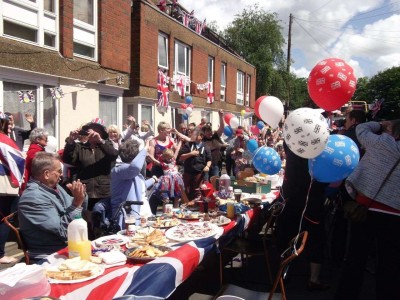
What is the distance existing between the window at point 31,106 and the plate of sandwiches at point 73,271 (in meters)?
6.54

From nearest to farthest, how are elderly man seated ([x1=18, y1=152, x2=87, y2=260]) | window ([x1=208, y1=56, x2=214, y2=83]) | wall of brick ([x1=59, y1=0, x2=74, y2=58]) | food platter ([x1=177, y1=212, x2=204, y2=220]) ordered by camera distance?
elderly man seated ([x1=18, y1=152, x2=87, y2=260]) < food platter ([x1=177, y1=212, x2=204, y2=220]) < wall of brick ([x1=59, y1=0, x2=74, y2=58]) < window ([x1=208, y1=56, x2=214, y2=83])

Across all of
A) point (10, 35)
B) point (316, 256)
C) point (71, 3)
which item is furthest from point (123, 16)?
point (316, 256)

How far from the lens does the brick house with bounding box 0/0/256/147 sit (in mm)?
7898

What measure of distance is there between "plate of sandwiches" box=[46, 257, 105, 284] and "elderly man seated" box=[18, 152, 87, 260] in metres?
0.39

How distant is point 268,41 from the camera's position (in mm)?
33812

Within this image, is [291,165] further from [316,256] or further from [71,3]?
[71,3]

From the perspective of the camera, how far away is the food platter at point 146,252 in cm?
246

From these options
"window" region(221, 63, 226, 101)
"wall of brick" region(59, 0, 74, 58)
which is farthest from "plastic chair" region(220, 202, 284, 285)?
"window" region(221, 63, 226, 101)

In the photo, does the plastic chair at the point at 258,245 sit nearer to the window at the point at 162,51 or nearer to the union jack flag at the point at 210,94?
the window at the point at 162,51

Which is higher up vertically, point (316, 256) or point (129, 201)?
point (129, 201)

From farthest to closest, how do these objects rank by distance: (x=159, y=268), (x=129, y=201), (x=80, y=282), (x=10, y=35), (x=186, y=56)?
(x=186, y=56) < (x=10, y=35) < (x=129, y=201) < (x=159, y=268) < (x=80, y=282)

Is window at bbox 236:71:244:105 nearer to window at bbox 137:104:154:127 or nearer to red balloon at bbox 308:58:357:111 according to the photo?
window at bbox 137:104:154:127

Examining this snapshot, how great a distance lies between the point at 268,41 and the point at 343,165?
108ft

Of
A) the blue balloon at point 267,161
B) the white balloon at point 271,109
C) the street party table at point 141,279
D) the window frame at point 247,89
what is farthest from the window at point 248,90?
the street party table at point 141,279
